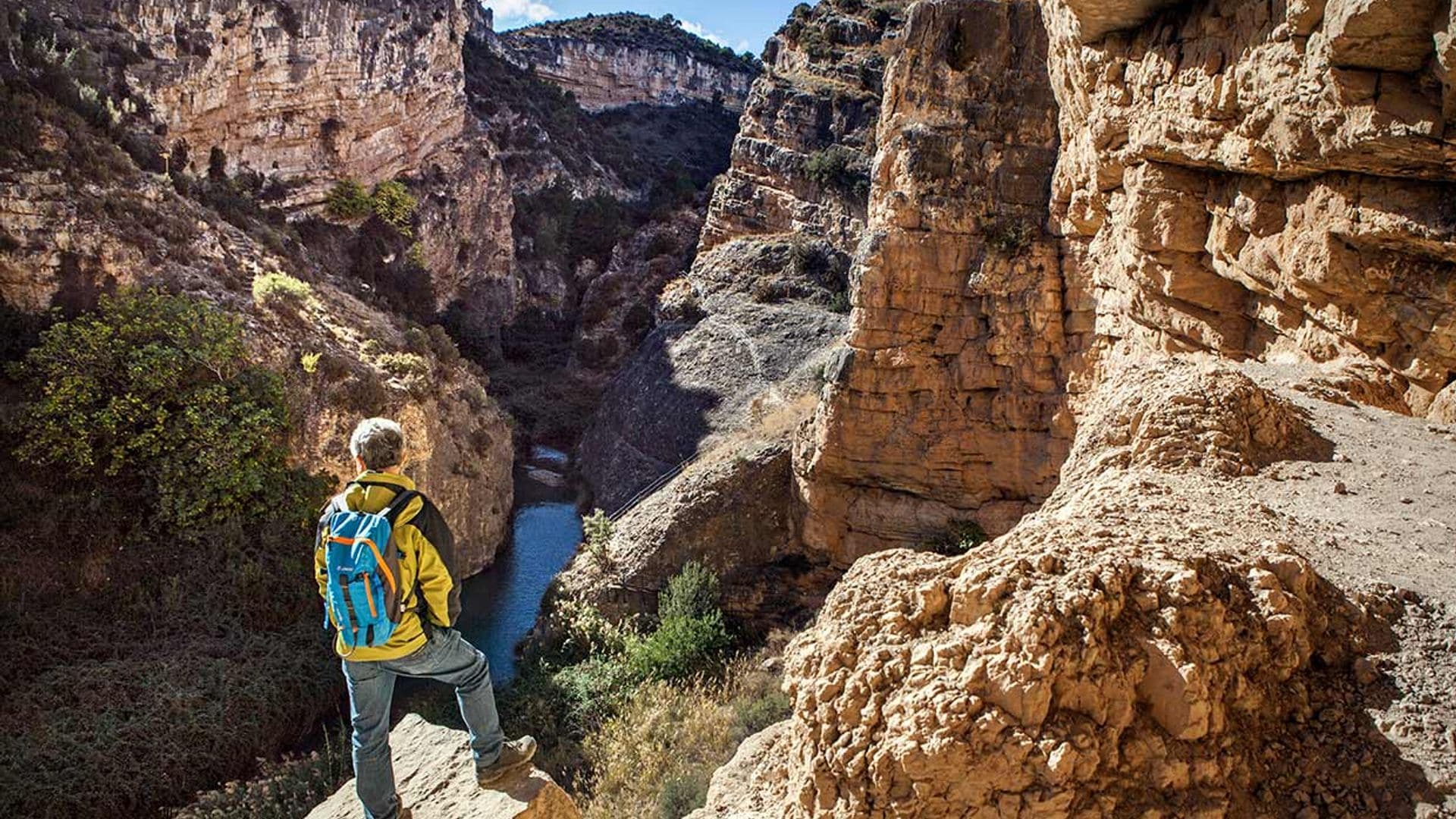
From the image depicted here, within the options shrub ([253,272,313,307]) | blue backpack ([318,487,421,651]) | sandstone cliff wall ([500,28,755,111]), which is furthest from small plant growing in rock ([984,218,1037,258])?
sandstone cliff wall ([500,28,755,111])

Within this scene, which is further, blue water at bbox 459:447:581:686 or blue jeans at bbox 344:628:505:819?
blue water at bbox 459:447:581:686

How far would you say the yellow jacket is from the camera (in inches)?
170

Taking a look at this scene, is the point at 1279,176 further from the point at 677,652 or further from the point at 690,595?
the point at 690,595

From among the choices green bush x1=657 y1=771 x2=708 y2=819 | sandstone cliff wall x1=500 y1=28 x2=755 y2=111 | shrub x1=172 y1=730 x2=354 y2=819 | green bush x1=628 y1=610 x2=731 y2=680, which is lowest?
shrub x1=172 y1=730 x2=354 y2=819

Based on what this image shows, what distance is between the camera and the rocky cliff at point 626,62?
6888 centimetres

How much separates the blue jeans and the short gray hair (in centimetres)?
94

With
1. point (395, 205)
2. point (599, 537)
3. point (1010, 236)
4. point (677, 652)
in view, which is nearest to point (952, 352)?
point (1010, 236)

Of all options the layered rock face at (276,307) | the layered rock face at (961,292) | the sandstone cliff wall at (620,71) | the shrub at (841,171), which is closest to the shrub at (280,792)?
the layered rock face at (276,307)

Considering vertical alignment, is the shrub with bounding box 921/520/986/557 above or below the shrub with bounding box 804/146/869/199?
below

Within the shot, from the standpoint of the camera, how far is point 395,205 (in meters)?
36.2

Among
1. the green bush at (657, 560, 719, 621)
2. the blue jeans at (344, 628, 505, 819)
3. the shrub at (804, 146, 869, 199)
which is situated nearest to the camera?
the blue jeans at (344, 628, 505, 819)

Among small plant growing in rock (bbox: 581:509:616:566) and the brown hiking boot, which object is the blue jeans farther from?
small plant growing in rock (bbox: 581:509:616:566)

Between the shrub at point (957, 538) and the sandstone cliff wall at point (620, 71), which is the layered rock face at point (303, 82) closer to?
the shrub at point (957, 538)

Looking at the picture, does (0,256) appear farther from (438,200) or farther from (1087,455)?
(438,200)
